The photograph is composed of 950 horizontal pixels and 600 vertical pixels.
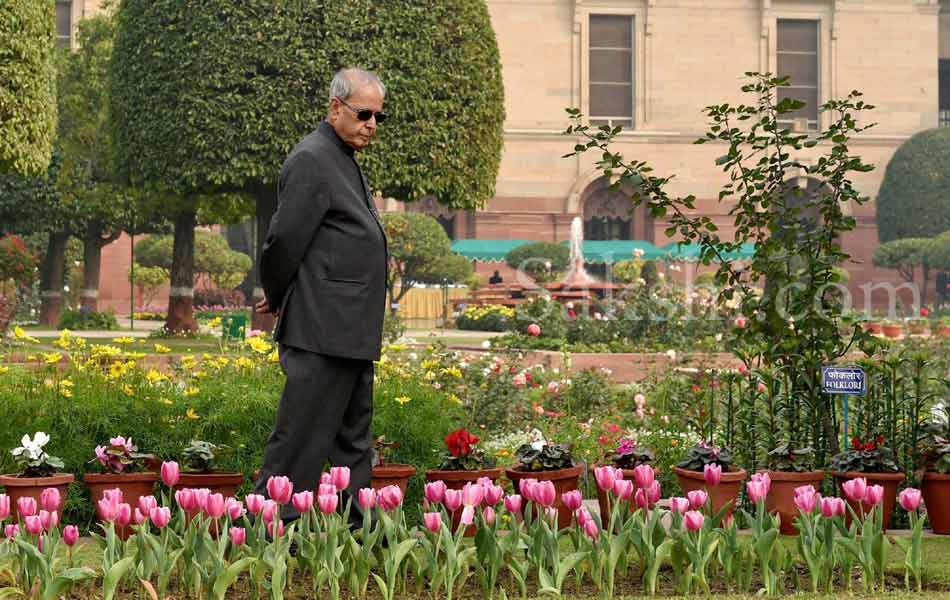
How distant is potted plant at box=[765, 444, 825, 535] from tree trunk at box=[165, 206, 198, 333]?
15.8m

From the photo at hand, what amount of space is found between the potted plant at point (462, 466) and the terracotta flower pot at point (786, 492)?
120 centimetres

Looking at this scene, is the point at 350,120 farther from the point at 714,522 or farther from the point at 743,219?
the point at 743,219

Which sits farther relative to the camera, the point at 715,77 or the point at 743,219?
the point at 715,77

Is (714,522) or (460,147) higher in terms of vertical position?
(460,147)

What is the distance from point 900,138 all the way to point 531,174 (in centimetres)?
1251

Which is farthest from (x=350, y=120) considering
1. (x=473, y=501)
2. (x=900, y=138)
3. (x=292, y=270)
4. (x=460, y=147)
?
(x=900, y=138)

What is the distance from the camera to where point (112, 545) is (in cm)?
402

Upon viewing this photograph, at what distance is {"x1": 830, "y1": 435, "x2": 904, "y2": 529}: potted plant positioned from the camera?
5.46 meters

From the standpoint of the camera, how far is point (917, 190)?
3869cm

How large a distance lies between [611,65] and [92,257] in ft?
68.2

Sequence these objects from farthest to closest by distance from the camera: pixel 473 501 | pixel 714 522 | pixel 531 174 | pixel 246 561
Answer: pixel 531 174
pixel 714 522
pixel 473 501
pixel 246 561

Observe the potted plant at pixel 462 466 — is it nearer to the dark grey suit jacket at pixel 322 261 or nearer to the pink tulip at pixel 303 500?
the dark grey suit jacket at pixel 322 261

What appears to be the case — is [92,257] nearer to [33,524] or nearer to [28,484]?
[28,484]

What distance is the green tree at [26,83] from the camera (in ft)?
49.3
